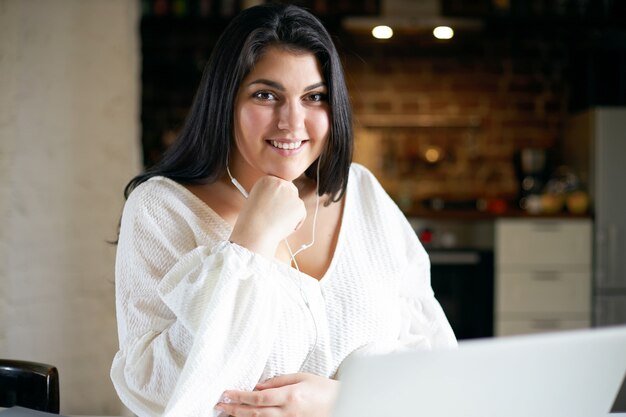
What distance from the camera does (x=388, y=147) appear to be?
195 inches

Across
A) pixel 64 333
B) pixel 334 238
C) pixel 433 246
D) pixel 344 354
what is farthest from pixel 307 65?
pixel 433 246

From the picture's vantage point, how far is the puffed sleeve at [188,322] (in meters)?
1.05

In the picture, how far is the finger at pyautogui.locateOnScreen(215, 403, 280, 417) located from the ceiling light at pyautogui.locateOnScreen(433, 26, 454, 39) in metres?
3.73

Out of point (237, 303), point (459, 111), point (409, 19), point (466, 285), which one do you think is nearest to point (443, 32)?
point (409, 19)

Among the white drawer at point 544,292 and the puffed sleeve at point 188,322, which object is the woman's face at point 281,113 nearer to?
the puffed sleeve at point 188,322

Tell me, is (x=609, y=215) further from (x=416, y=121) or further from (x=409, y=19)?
(x=409, y=19)

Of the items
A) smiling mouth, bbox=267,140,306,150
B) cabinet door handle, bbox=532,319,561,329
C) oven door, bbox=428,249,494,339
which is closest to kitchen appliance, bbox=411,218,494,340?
oven door, bbox=428,249,494,339

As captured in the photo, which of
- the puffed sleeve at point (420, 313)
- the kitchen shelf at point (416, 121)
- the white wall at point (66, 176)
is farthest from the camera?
the kitchen shelf at point (416, 121)

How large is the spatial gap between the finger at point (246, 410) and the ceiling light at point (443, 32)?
12.2 feet

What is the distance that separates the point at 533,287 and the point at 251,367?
3.49 meters

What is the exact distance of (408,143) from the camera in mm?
4953

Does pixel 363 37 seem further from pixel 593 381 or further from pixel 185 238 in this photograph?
pixel 593 381

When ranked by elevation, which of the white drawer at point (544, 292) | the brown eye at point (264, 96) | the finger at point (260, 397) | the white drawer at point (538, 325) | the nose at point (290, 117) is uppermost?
the brown eye at point (264, 96)

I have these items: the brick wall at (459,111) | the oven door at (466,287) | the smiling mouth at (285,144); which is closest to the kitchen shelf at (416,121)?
the brick wall at (459,111)
